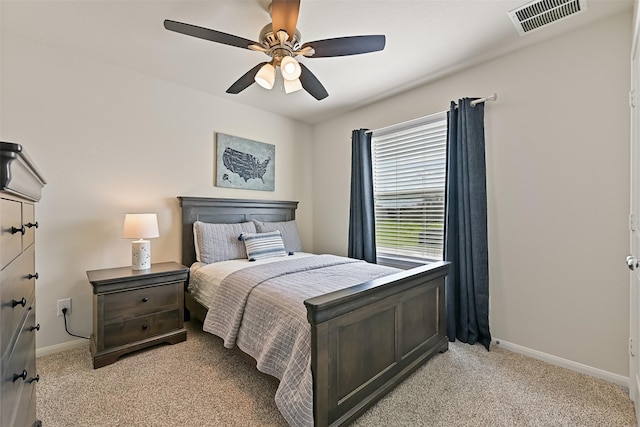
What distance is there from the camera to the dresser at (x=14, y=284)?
0.82 meters

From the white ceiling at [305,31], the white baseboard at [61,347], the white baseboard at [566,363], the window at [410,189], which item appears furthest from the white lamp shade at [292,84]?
the white baseboard at [61,347]

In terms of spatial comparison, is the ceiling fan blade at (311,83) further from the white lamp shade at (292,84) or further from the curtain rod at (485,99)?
the curtain rod at (485,99)

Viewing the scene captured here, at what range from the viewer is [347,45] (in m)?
1.83

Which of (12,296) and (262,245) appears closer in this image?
(12,296)

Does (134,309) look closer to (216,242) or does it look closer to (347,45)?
(216,242)

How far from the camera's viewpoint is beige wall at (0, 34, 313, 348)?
2.36 m

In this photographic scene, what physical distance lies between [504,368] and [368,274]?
3.99 ft

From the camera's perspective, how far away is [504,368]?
7.08 feet

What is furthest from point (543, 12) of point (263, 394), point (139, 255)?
point (139, 255)

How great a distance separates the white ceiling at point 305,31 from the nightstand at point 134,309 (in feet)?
6.29

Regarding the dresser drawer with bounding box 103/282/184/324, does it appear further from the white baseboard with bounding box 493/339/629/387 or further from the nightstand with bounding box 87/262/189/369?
the white baseboard with bounding box 493/339/629/387

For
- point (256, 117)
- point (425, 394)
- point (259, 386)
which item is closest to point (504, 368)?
point (425, 394)

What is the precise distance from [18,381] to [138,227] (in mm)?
1656

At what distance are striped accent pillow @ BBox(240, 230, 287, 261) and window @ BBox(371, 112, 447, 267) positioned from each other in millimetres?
1252
